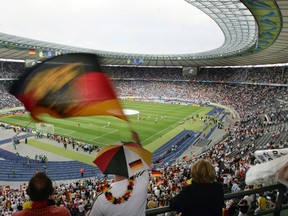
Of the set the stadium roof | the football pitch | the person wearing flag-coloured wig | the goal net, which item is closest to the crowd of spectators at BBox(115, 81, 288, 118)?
the football pitch

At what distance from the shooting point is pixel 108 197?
2488 millimetres

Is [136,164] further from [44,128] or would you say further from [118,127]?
[118,127]

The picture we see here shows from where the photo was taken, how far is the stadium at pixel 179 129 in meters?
11.5

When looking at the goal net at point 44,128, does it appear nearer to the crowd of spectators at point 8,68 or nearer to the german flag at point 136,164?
the german flag at point 136,164

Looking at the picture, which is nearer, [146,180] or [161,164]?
[146,180]

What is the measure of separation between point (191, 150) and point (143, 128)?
9.92 metres

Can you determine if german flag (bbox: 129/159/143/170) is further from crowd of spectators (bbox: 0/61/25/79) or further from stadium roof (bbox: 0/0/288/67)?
crowd of spectators (bbox: 0/61/25/79)

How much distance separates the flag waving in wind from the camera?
268cm

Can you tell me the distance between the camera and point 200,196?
8.67ft

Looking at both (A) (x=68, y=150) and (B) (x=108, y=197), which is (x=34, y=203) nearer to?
(B) (x=108, y=197)

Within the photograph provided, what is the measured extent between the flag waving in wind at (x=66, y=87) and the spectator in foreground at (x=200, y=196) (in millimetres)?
1161

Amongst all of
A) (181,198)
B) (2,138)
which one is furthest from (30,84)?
(2,138)

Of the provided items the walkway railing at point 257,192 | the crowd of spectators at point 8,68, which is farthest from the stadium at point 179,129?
the crowd of spectators at point 8,68

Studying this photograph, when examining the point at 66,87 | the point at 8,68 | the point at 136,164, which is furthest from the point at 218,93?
the point at 66,87
